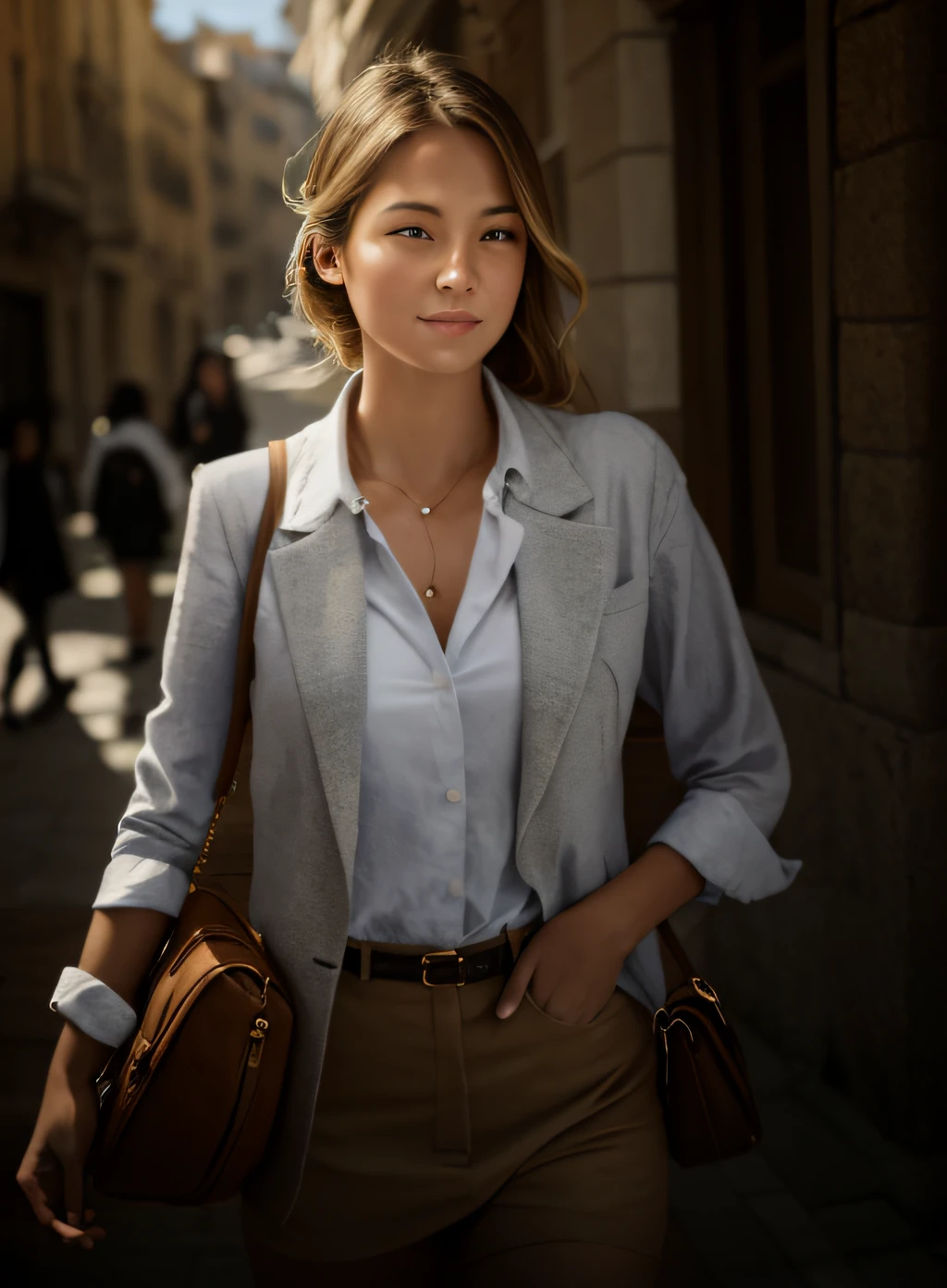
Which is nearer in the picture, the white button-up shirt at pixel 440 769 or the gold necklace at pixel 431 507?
the white button-up shirt at pixel 440 769

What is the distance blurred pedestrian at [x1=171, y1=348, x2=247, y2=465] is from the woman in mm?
6943

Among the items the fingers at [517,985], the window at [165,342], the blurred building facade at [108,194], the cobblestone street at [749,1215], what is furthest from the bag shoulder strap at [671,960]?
the window at [165,342]

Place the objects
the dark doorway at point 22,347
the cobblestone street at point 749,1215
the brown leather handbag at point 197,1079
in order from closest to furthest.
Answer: the brown leather handbag at point 197,1079, the cobblestone street at point 749,1215, the dark doorway at point 22,347

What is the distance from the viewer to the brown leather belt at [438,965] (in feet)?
5.63

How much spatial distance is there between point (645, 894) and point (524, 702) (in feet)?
0.96

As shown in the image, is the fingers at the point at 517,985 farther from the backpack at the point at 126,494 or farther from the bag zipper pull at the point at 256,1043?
the backpack at the point at 126,494

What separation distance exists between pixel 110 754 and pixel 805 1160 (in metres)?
4.66

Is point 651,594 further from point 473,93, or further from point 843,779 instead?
point 843,779

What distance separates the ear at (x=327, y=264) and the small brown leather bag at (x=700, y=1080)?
1040 mm

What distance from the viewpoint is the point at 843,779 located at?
3115mm

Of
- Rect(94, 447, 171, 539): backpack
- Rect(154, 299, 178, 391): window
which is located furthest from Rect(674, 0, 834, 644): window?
Rect(154, 299, 178, 391): window

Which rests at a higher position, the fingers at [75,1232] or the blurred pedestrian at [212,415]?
the blurred pedestrian at [212,415]

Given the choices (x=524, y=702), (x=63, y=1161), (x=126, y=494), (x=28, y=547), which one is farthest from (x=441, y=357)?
(x=126, y=494)

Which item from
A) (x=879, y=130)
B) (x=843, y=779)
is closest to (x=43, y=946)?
(x=843, y=779)
